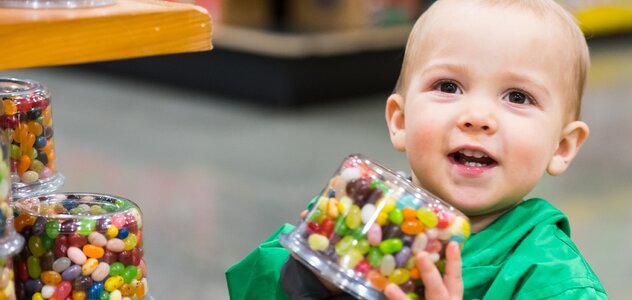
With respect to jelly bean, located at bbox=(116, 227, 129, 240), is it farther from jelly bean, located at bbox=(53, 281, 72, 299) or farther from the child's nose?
the child's nose

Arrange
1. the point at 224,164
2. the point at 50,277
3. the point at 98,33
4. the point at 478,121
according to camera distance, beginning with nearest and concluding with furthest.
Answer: the point at 98,33 < the point at 50,277 < the point at 478,121 < the point at 224,164

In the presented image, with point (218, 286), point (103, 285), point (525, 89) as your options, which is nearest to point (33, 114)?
point (103, 285)

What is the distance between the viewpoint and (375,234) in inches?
44.8

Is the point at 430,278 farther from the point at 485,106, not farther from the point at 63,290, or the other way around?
the point at 63,290

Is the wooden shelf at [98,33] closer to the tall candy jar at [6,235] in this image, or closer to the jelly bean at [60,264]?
the tall candy jar at [6,235]

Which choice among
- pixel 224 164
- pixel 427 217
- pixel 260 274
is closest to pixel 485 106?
pixel 427 217

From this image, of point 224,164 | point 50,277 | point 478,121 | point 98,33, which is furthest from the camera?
point 224,164

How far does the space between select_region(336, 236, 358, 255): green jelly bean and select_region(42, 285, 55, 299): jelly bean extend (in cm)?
35

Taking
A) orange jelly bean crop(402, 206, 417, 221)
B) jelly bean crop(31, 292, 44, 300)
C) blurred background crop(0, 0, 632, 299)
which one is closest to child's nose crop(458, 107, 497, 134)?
orange jelly bean crop(402, 206, 417, 221)

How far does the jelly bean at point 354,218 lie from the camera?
1.15 meters

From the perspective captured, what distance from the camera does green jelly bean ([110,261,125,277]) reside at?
1.27m

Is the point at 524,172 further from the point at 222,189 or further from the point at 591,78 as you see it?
the point at 591,78

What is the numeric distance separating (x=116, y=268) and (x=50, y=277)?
82mm

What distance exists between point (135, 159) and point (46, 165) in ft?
9.72
